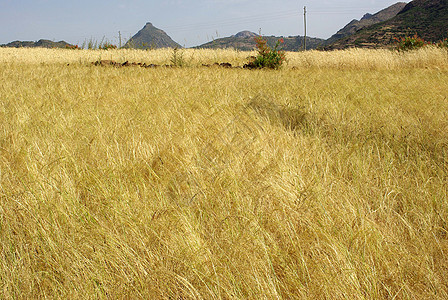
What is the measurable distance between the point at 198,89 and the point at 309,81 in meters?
2.27

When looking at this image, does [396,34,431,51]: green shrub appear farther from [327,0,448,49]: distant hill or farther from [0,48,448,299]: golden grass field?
[327,0,448,49]: distant hill

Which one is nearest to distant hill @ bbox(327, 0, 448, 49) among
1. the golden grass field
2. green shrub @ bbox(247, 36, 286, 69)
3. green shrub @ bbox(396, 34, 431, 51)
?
green shrub @ bbox(396, 34, 431, 51)

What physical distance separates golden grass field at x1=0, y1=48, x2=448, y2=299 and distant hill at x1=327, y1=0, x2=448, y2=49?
2126 inches

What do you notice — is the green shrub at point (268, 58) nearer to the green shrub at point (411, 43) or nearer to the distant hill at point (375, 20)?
the green shrub at point (411, 43)

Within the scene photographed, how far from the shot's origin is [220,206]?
5.10ft

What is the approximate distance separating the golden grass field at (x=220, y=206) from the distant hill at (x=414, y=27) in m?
54.0

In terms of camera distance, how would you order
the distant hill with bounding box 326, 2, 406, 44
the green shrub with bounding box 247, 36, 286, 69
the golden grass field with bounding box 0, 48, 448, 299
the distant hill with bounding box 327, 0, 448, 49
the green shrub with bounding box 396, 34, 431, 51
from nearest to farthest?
the golden grass field with bounding box 0, 48, 448, 299, the green shrub with bounding box 247, 36, 286, 69, the green shrub with bounding box 396, 34, 431, 51, the distant hill with bounding box 327, 0, 448, 49, the distant hill with bounding box 326, 2, 406, 44

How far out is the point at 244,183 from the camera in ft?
5.90

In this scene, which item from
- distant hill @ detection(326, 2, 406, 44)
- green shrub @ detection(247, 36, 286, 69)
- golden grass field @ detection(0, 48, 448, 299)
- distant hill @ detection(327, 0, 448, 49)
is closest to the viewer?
golden grass field @ detection(0, 48, 448, 299)

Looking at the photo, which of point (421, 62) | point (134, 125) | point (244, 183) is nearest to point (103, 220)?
point (244, 183)

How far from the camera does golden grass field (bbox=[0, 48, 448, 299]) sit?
1103mm

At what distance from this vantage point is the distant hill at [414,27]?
4897 centimetres

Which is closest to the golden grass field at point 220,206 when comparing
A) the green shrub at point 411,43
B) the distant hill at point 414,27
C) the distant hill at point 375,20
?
the green shrub at point 411,43

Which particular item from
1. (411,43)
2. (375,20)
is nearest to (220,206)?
(411,43)
